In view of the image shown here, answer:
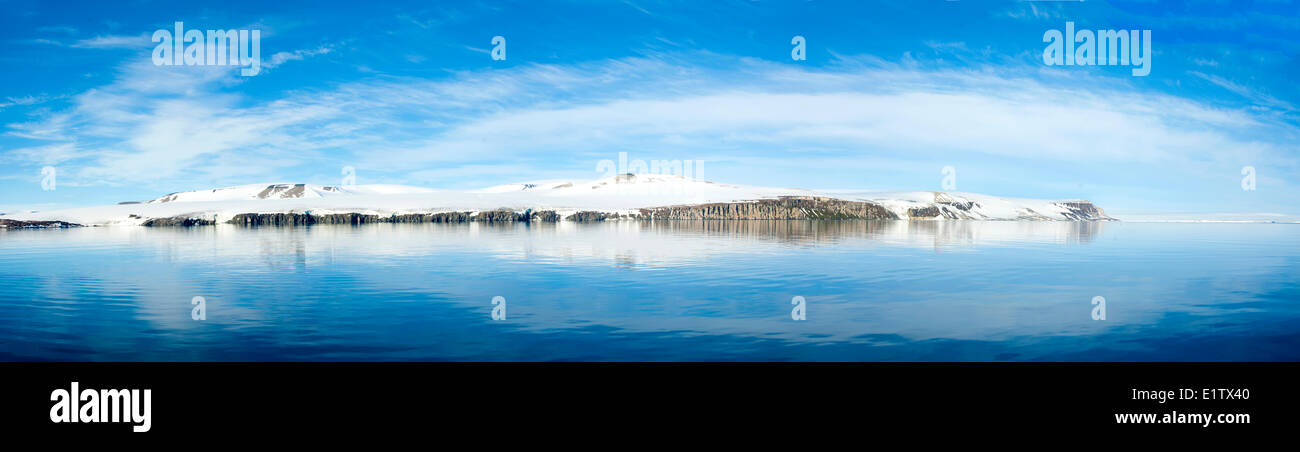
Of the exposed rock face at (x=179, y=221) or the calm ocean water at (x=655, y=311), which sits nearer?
the calm ocean water at (x=655, y=311)

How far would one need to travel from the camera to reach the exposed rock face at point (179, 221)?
176875 millimetres

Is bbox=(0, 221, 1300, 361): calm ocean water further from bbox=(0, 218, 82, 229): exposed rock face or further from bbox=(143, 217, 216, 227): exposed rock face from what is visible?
bbox=(0, 218, 82, 229): exposed rock face

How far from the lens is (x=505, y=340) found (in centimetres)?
1664

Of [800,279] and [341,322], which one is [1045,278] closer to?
[800,279]

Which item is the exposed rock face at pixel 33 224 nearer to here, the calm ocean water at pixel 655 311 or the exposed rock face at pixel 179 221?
the exposed rock face at pixel 179 221

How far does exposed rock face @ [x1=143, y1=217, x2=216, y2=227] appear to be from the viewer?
17688cm

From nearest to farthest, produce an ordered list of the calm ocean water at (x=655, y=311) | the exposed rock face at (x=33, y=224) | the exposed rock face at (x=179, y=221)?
the calm ocean water at (x=655, y=311) < the exposed rock face at (x=33, y=224) < the exposed rock face at (x=179, y=221)

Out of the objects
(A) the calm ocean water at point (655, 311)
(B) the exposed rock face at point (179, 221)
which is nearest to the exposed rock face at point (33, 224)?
(B) the exposed rock face at point (179, 221)

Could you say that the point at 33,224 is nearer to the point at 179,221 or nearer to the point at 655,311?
Result: the point at 179,221

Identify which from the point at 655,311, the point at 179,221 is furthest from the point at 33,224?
the point at 655,311

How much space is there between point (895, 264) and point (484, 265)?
22877mm

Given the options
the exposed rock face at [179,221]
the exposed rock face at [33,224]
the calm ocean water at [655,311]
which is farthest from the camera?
the exposed rock face at [179,221]

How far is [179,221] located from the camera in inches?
7224

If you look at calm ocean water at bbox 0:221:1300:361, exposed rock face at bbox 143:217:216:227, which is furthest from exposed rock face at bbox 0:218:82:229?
calm ocean water at bbox 0:221:1300:361
